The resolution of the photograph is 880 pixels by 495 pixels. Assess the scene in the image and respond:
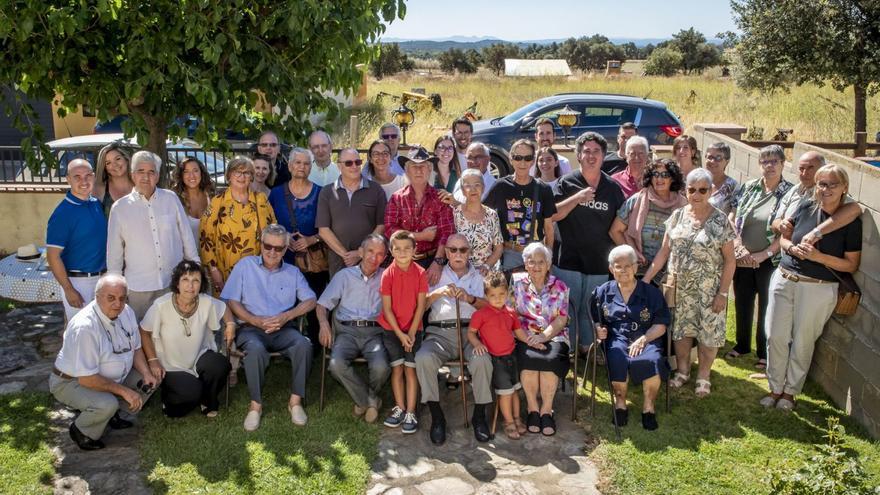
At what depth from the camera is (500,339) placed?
213 inches

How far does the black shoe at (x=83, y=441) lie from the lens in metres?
4.94

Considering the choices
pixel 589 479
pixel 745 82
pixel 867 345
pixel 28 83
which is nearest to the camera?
pixel 589 479

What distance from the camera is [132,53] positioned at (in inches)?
222

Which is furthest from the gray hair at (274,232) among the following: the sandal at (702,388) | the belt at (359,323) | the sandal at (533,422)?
the sandal at (702,388)

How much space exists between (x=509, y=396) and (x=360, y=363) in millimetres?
1206

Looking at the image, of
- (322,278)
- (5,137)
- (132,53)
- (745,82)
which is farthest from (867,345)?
(5,137)

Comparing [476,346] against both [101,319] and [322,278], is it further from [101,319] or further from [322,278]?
[101,319]

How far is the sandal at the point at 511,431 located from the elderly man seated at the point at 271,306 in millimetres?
1457

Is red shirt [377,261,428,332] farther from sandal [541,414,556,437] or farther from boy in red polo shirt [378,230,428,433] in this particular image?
sandal [541,414,556,437]

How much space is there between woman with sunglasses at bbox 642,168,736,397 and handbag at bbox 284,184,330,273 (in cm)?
261

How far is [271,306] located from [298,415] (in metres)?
0.85

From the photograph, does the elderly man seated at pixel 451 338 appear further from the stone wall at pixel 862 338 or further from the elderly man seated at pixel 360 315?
the stone wall at pixel 862 338

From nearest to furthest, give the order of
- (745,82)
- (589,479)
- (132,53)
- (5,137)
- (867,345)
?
(589,479), (867,345), (132,53), (745,82), (5,137)

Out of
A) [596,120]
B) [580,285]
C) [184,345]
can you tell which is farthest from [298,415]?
[596,120]
